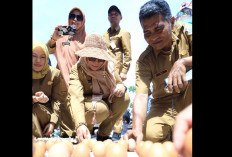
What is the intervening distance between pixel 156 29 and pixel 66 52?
150 centimetres

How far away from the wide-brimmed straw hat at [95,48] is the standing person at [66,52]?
48 cm

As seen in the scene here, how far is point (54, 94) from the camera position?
7.92 ft

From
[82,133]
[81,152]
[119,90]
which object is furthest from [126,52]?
[81,152]

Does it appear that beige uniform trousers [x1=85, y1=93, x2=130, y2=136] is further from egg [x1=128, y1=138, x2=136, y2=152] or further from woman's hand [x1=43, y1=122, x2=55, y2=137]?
egg [x1=128, y1=138, x2=136, y2=152]

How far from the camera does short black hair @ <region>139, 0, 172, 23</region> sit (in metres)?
1.64

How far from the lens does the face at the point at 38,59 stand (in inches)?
85.2

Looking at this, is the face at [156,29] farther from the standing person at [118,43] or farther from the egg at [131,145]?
the standing person at [118,43]

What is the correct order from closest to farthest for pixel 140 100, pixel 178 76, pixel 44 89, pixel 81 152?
pixel 81 152 < pixel 178 76 < pixel 140 100 < pixel 44 89

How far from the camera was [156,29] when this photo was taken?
1.64 metres

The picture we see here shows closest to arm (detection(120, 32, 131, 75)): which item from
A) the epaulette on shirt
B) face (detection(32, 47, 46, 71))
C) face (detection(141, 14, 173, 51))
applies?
the epaulette on shirt

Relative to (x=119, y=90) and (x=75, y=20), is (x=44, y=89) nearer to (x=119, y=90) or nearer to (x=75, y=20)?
(x=119, y=90)

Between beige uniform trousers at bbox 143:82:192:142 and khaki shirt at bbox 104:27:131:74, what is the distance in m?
1.06
